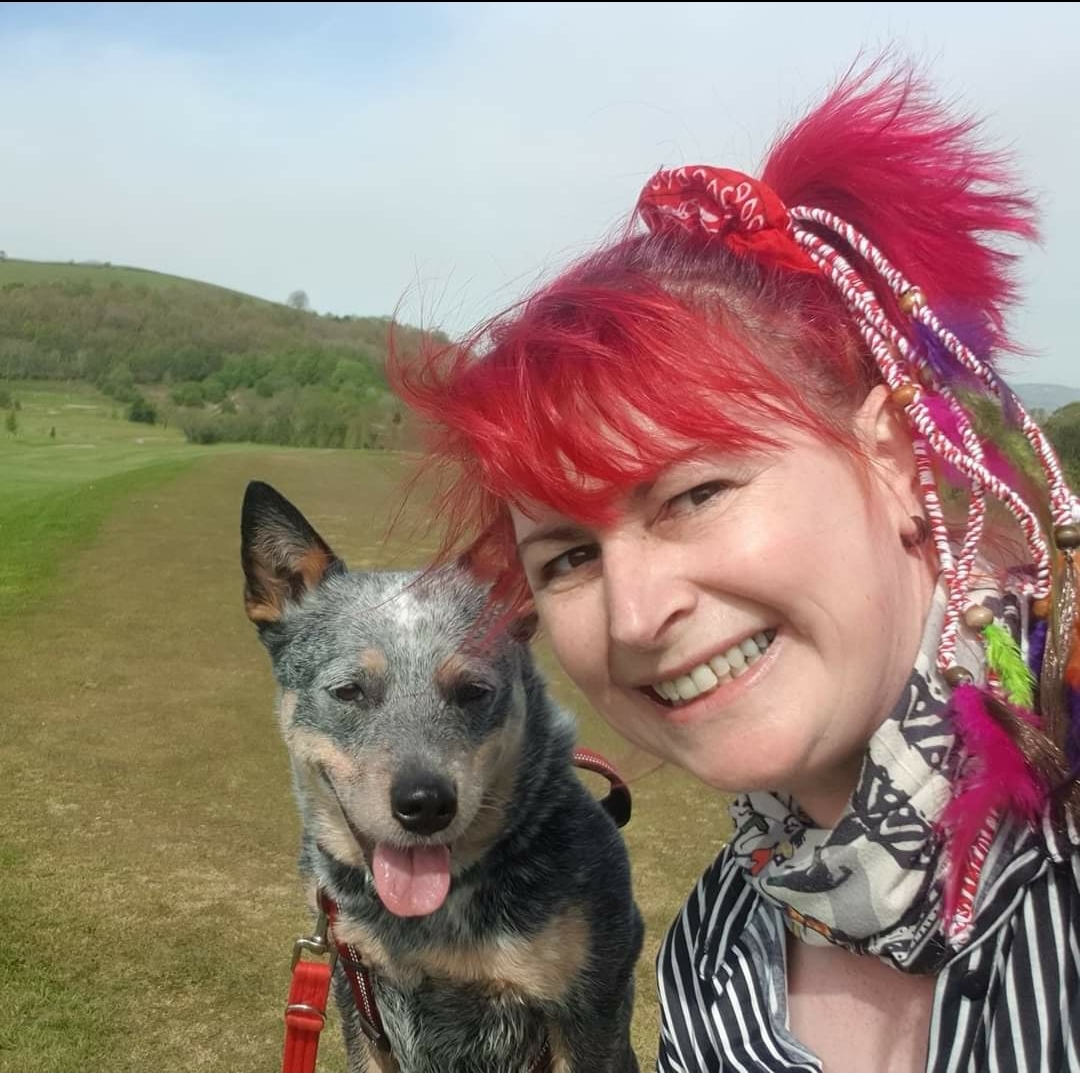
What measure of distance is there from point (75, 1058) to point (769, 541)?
8.97 feet

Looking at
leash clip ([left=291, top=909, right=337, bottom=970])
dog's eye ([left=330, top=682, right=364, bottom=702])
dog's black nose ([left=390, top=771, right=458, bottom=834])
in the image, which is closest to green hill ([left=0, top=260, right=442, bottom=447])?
dog's eye ([left=330, top=682, right=364, bottom=702])

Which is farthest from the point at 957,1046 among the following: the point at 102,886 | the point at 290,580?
the point at 102,886

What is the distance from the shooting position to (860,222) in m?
1.24

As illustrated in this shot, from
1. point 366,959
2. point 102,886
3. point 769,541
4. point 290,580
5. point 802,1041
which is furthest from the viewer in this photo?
point 102,886

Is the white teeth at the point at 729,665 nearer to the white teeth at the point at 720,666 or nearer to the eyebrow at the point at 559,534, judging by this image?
the white teeth at the point at 720,666

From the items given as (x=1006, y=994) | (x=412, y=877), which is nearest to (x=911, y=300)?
(x=1006, y=994)

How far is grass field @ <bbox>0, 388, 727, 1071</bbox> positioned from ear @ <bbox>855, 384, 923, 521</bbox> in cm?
81

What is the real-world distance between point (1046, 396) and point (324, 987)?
5.87 ft

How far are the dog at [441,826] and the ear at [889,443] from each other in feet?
3.21

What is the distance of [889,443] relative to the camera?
1.21m

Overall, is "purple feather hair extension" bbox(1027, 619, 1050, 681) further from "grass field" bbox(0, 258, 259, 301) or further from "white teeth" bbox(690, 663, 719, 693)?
"grass field" bbox(0, 258, 259, 301)

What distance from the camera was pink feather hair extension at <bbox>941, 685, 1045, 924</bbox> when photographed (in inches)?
42.4

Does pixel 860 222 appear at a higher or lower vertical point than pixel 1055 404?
higher

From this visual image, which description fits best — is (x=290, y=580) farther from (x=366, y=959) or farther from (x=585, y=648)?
(x=585, y=648)
